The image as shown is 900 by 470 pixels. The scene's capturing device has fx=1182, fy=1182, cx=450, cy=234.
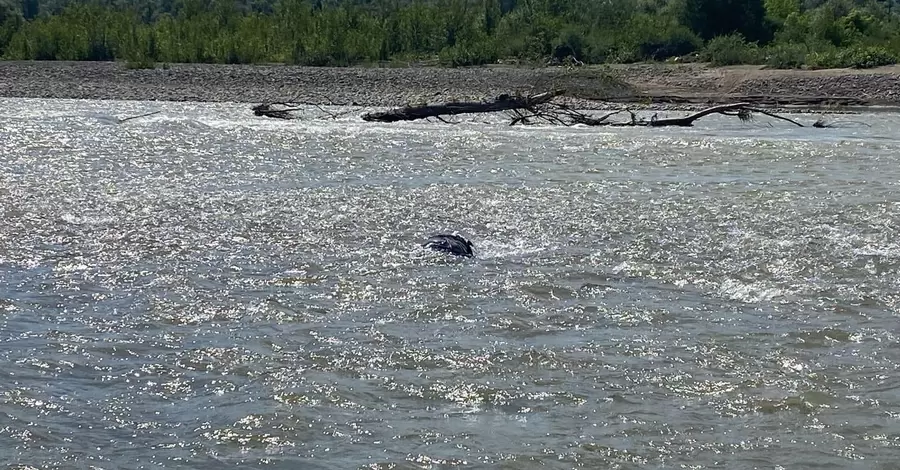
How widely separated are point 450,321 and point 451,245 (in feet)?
8.16

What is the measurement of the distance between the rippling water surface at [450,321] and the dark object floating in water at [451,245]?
23 cm

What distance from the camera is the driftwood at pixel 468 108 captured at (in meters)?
22.2

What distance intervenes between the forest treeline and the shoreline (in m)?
4.20

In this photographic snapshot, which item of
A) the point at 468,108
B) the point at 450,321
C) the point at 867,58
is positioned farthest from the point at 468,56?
the point at 450,321

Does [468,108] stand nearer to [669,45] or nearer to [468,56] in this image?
[468,56]

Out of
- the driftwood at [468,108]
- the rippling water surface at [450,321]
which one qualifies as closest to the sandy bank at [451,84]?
the driftwood at [468,108]

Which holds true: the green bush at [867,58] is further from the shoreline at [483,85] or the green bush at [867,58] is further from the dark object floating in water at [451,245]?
the dark object floating in water at [451,245]

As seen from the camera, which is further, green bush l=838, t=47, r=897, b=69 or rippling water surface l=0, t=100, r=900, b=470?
green bush l=838, t=47, r=897, b=69

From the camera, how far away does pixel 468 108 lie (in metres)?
22.5

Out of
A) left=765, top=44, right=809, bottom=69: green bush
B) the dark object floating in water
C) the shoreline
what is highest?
left=765, top=44, right=809, bottom=69: green bush

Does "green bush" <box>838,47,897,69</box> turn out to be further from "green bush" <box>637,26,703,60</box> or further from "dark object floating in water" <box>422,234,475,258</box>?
"dark object floating in water" <box>422,234,475,258</box>

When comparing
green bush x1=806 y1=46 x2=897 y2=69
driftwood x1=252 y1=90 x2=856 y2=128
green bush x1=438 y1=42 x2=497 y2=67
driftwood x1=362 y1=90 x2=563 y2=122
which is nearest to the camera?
driftwood x1=362 y1=90 x2=563 y2=122

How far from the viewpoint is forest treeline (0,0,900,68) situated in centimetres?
4538

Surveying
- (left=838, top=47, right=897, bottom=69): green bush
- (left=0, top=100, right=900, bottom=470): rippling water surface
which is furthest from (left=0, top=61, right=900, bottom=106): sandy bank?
(left=0, top=100, right=900, bottom=470): rippling water surface
